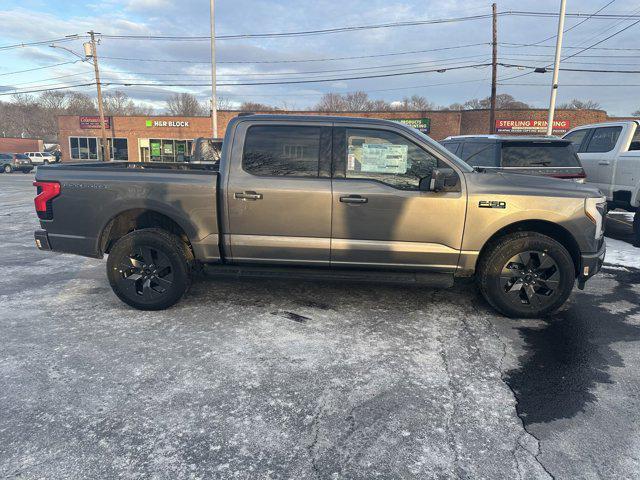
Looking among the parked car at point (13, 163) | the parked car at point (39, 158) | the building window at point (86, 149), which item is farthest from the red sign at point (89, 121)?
the parked car at point (13, 163)

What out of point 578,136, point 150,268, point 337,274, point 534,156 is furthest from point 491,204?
point 578,136

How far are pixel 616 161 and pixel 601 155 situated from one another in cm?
47

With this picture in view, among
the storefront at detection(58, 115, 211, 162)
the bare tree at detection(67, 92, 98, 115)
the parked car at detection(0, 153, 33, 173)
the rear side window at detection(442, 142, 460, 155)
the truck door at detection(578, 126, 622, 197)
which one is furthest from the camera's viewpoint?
the bare tree at detection(67, 92, 98, 115)

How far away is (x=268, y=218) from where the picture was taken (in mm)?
4168

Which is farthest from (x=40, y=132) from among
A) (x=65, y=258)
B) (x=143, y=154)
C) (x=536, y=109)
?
(x=65, y=258)

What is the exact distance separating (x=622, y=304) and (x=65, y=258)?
7.78 meters

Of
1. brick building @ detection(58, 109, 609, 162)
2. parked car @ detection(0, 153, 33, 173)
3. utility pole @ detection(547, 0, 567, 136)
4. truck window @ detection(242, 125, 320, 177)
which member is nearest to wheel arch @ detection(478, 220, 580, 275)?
truck window @ detection(242, 125, 320, 177)

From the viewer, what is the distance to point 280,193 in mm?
4102

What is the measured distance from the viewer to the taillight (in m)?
4.32

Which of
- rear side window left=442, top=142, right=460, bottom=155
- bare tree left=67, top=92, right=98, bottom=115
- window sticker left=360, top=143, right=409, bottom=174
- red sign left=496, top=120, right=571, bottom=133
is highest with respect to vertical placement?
bare tree left=67, top=92, right=98, bottom=115

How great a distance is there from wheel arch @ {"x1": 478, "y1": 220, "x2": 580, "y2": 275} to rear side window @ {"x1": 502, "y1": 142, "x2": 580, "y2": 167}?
365 cm

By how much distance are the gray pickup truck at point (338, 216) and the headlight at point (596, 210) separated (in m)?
0.02

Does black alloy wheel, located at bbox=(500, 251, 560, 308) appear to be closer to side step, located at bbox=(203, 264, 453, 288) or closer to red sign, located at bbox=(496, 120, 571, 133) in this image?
side step, located at bbox=(203, 264, 453, 288)

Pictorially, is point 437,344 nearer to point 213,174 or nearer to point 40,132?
point 213,174
